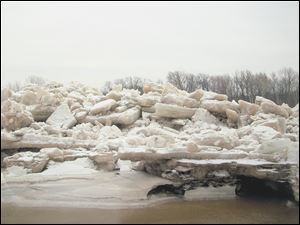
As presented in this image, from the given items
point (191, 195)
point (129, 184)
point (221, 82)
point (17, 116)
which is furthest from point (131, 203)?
point (221, 82)

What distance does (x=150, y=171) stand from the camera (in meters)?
7.15

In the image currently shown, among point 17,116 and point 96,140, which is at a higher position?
point 17,116

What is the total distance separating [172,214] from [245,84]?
19005mm

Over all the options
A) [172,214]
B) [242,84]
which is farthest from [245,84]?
[172,214]

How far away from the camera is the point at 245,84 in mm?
23516

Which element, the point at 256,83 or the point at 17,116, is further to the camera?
the point at 256,83

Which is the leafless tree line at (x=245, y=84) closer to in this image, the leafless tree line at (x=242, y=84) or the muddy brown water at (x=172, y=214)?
the leafless tree line at (x=242, y=84)

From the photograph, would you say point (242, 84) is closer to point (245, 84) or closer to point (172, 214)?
point (245, 84)

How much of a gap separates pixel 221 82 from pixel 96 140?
18939 mm

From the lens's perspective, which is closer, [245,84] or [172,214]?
[172,214]

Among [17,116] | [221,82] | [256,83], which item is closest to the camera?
[17,116]

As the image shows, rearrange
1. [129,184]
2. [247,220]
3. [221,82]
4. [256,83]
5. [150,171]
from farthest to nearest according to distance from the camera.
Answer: [221,82] < [256,83] < [150,171] < [129,184] < [247,220]

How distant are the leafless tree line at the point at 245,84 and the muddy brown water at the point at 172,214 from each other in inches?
501

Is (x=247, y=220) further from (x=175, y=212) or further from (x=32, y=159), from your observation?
(x=32, y=159)
